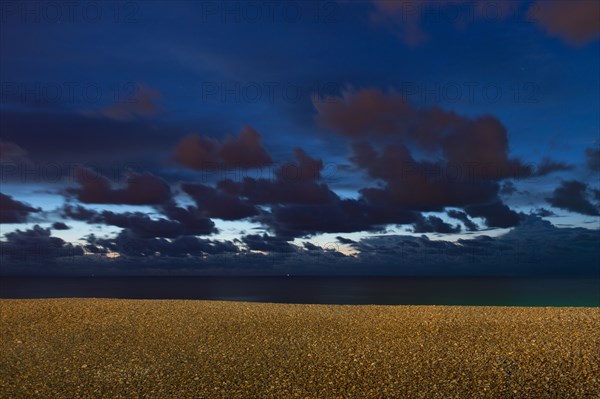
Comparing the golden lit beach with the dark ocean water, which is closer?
the golden lit beach

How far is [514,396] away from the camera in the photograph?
39.6 feet

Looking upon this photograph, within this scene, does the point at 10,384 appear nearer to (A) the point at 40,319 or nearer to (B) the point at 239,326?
(B) the point at 239,326

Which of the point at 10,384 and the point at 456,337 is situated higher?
the point at 456,337

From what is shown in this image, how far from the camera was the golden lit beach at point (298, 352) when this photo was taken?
12.7 metres

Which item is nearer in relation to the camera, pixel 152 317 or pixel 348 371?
pixel 348 371

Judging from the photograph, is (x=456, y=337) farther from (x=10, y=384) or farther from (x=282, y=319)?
(x=10, y=384)

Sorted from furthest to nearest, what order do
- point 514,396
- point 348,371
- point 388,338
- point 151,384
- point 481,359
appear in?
point 388,338, point 481,359, point 348,371, point 151,384, point 514,396

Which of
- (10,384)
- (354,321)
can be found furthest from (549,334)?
(10,384)

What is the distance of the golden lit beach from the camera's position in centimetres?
1266

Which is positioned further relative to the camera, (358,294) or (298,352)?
(358,294)

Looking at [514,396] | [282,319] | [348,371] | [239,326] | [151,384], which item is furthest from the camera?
[282,319]

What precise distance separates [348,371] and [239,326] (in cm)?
793

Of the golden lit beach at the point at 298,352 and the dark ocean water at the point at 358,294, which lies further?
the dark ocean water at the point at 358,294

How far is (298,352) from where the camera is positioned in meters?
16.2
